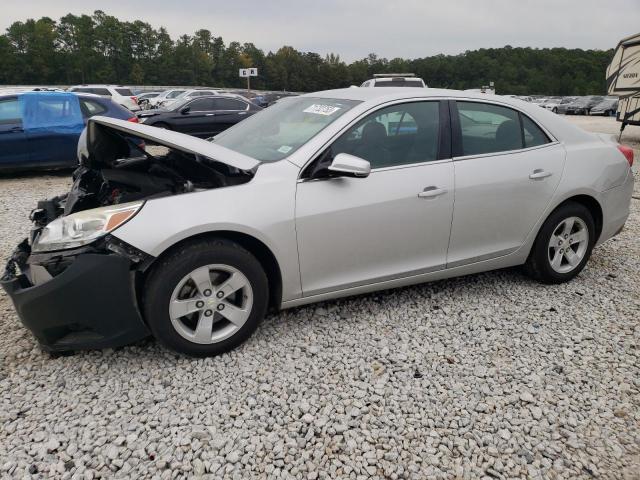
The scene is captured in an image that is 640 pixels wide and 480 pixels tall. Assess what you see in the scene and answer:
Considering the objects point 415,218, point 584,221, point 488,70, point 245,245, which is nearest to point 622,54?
point 584,221

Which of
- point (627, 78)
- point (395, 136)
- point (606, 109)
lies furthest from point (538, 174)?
point (606, 109)

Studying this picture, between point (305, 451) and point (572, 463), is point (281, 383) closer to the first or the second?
point (305, 451)

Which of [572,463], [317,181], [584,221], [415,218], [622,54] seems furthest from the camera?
[622,54]

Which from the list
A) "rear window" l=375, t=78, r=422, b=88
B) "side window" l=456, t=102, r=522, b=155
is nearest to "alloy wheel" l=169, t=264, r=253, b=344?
"side window" l=456, t=102, r=522, b=155

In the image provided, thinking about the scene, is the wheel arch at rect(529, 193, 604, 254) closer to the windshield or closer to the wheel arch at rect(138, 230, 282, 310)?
the windshield

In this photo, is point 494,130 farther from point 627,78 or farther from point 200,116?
point 627,78

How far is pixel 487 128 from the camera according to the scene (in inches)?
136

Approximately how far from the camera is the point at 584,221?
3795mm

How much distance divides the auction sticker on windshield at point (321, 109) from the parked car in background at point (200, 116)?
1015 cm

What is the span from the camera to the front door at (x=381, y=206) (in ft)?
9.36

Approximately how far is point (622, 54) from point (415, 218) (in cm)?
1415

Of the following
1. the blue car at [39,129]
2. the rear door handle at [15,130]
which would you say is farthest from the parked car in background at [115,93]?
the rear door handle at [15,130]

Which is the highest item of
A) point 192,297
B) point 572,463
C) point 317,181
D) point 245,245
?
point 317,181

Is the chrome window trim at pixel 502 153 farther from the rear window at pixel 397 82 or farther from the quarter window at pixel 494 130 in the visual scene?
the rear window at pixel 397 82
